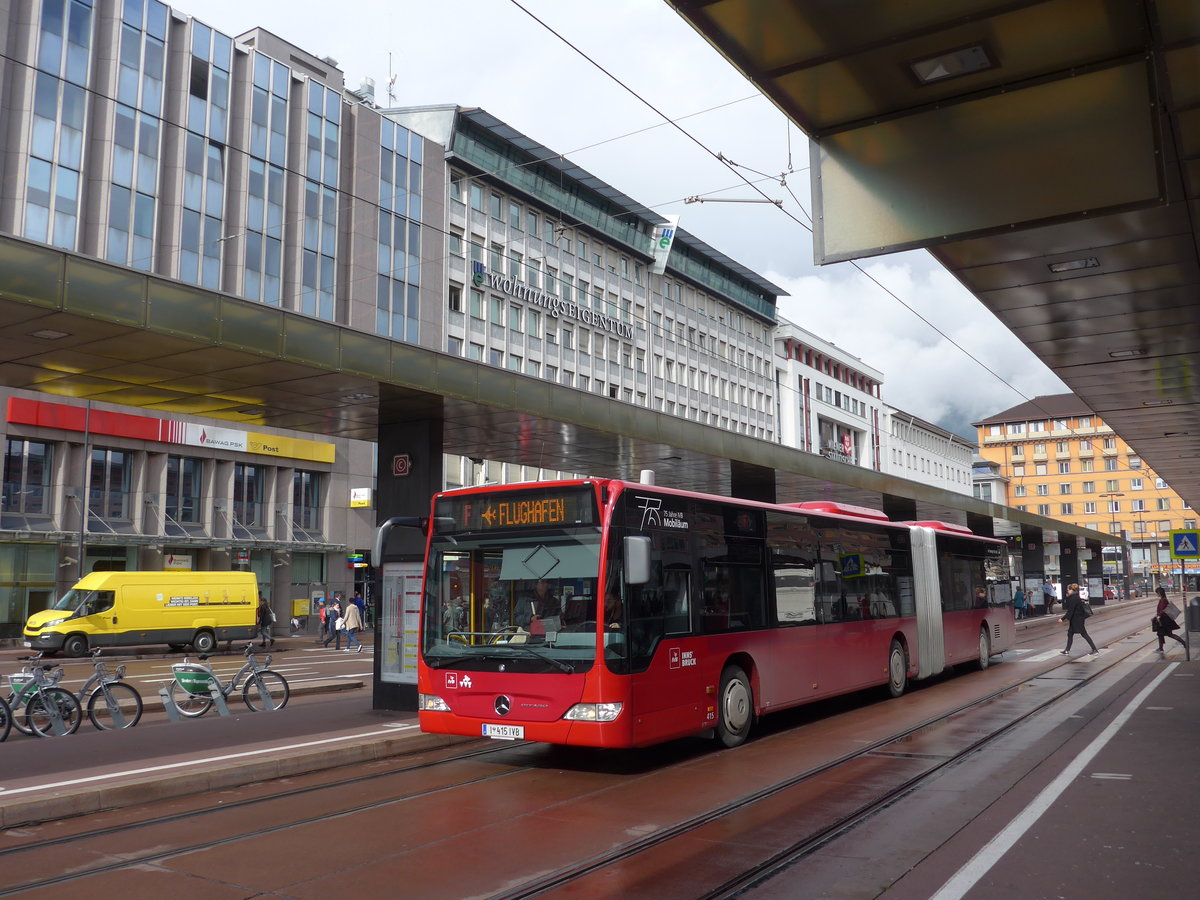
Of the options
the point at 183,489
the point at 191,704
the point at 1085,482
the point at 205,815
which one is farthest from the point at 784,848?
the point at 1085,482

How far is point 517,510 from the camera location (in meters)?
10.5

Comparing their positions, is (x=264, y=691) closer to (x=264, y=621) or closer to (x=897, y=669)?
(x=897, y=669)

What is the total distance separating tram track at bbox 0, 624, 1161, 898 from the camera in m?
6.29

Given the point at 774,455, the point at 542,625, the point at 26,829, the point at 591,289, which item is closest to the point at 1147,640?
the point at 774,455

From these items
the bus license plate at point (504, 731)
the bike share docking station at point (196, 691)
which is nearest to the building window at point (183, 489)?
the bike share docking station at point (196, 691)

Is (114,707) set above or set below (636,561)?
below

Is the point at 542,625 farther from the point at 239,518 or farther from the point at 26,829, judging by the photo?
the point at 239,518

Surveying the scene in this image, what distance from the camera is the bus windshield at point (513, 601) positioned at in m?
9.73

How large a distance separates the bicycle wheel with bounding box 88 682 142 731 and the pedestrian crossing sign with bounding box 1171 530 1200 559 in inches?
828

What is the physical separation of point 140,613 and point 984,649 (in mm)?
23090

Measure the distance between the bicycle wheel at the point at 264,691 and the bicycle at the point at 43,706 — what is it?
8.38 feet

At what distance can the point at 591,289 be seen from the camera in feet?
202

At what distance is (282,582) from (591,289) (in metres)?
25.8

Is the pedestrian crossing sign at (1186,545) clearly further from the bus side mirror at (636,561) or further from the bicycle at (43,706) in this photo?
the bicycle at (43,706)
